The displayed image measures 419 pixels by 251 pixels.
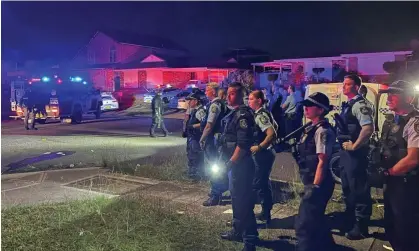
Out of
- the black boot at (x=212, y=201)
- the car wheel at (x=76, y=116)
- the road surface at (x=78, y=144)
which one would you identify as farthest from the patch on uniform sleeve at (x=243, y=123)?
the car wheel at (x=76, y=116)

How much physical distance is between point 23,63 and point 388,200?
4949 centimetres

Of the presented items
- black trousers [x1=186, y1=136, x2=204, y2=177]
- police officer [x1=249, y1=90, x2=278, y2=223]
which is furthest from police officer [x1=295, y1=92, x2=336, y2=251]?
black trousers [x1=186, y1=136, x2=204, y2=177]

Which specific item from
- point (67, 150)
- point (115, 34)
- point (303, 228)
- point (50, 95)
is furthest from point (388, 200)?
point (115, 34)

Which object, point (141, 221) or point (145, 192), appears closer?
point (141, 221)

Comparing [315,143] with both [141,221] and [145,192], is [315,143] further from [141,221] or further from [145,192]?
[145,192]

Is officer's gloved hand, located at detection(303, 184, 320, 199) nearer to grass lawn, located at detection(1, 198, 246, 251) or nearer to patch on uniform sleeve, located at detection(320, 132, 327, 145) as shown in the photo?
patch on uniform sleeve, located at detection(320, 132, 327, 145)

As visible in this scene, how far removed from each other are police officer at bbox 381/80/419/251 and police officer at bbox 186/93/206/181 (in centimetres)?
361

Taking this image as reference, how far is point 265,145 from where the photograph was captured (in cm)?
534

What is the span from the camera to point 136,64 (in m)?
40.3

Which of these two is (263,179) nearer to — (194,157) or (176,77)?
(194,157)

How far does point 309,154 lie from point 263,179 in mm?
1684

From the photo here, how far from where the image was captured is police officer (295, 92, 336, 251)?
412 centimetres

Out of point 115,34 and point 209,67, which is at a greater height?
point 115,34

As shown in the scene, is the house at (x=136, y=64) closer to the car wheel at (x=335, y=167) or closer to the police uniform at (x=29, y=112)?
the police uniform at (x=29, y=112)
